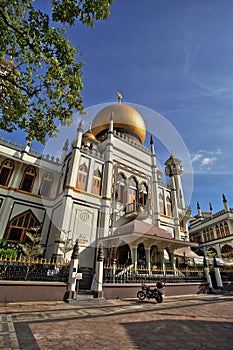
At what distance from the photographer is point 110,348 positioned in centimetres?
334

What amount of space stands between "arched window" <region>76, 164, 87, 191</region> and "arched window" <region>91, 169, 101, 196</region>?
847mm

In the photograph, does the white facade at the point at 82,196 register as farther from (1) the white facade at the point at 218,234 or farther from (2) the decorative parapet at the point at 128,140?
(1) the white facade at the point at 218,234

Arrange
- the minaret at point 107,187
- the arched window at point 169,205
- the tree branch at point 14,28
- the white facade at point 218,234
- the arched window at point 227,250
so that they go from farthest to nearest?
the white facade at point 218,234 → the arched window at point 227,250 → the arched window at point 169,205 → the minaret at point 107,187 → the tree branch at point 14,28

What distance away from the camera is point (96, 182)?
1658 centimetres

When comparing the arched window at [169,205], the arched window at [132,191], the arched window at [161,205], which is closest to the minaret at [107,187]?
the arched window at [132,191]

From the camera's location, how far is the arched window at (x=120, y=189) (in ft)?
57.0

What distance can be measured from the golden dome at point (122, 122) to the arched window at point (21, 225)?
12.1m

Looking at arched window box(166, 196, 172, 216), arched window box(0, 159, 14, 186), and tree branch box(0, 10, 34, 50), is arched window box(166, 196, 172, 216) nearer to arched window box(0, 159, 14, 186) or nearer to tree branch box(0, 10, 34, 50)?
arched window box(0, 159, 14, 186)

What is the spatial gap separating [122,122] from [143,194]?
9053mm

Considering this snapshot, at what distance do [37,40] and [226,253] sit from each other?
3114 cm

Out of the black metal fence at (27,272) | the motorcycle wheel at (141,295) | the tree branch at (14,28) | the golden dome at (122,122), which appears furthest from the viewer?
the golden dome at (122,122)

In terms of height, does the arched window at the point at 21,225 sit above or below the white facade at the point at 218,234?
below

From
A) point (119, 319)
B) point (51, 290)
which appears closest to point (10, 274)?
point (51, 290)

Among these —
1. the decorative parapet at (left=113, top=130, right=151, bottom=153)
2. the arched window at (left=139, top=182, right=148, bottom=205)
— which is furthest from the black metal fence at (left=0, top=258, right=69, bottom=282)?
the decorative parapet at (left=113, top=130, right=151, bottom=153)
